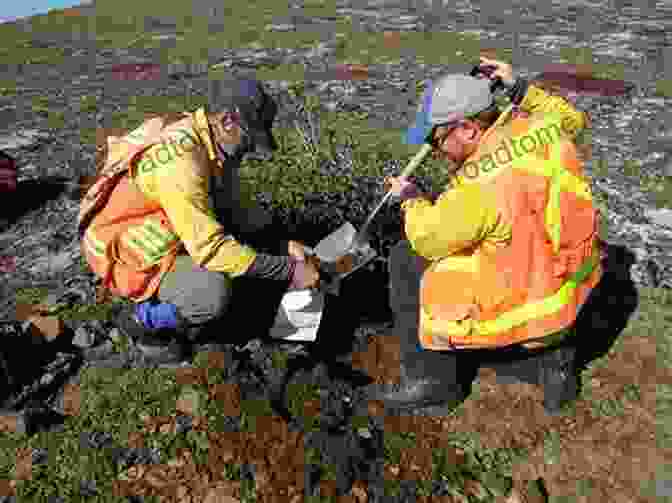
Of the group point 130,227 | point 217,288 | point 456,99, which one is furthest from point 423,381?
point 130,227

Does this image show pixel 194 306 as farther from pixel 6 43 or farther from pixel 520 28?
pixel 6 43

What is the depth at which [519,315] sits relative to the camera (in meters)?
3.11

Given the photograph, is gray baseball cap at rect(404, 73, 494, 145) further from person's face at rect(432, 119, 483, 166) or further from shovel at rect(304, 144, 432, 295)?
shovel at rect(304, 144, 432, 295)

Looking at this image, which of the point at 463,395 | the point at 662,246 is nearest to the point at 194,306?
the point at 463,395

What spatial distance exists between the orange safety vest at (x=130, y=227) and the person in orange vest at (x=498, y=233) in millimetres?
1394

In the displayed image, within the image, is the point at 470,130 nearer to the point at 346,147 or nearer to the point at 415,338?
the point at 415,338

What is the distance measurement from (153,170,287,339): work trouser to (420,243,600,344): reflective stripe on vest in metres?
1.30

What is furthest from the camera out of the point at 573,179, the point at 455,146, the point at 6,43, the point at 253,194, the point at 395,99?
the point at 6,43

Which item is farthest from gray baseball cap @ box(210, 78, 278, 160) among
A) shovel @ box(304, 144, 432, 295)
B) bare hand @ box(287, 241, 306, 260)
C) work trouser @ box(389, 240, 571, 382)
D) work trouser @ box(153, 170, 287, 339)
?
work trouser @ box(389, 240, 571, 382)

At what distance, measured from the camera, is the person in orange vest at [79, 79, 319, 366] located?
127 inches

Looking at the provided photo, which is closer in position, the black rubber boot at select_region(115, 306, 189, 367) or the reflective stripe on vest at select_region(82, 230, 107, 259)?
the reflective stripe on vest at select_region(82, 230, 107, 259)

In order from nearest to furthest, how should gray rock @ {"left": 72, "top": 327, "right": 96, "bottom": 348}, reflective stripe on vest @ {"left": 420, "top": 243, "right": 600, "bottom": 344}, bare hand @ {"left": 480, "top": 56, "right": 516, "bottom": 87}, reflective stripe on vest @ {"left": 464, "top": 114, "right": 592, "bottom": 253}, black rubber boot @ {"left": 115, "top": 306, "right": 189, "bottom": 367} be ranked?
reflective stripe on vest @ {"left": 464, "top": 114, "right": 592, "bottom": 253}
reflective stripe on vest @ {"left": 420, "top": 243, "right": 600, "bottom": 344}
black rubber boot @ {"left": 115, "top": 306, "right": 189, "bottom": 367}
bare hand @ {"left": 480, "top": 56, "right": 516, "bottom": 87}
gray rock @ {"left": 72, "top": 327, "right": 96, "bottom": 348}

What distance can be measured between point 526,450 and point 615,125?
5685 mm

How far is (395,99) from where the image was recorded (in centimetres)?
903
